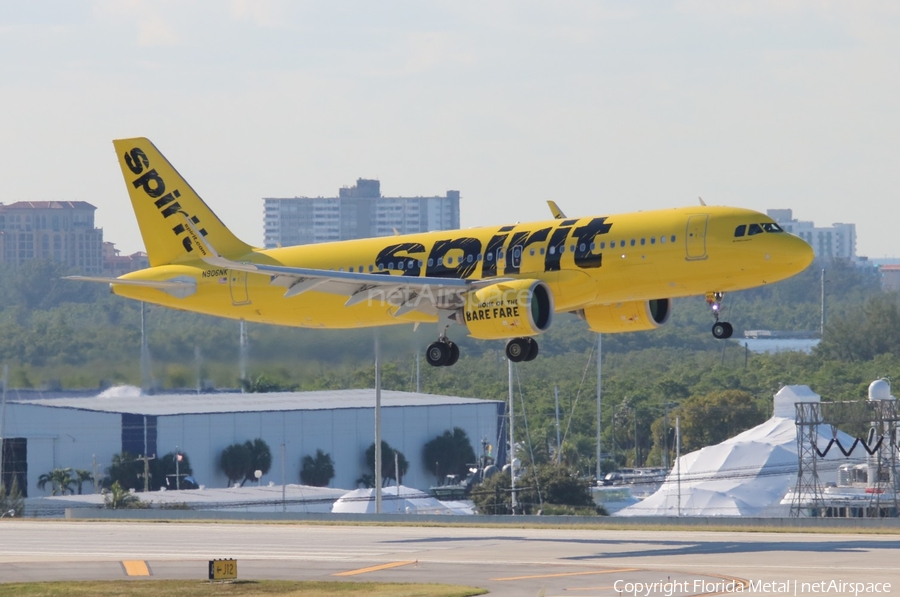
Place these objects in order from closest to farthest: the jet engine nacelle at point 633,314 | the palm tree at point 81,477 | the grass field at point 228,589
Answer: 1. the grass field at point 228,589
2. the jet engine nacelle at point 633,314
3. the palm tree at point 81,477

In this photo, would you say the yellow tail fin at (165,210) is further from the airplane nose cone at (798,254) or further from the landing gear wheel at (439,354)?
the airplane nose cone at (798,254)

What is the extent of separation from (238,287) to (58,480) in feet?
170

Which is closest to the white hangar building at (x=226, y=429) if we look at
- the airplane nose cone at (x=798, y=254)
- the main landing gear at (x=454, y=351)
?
the main landing gear at (x=454, y=351)

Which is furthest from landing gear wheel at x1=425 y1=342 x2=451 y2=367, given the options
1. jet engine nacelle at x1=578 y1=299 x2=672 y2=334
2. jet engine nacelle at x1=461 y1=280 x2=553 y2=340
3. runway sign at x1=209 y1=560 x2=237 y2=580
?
runway sign at x1=209 y1=560 x2=237 y2=580

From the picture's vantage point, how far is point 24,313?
136125mm

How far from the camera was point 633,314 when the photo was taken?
54.5 m

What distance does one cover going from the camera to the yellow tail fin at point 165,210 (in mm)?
60438

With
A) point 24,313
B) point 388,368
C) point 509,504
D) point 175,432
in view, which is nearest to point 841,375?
point 388,368

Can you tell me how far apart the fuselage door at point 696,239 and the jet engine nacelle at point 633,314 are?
5.69 metres

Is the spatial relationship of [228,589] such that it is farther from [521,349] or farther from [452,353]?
[521,349]

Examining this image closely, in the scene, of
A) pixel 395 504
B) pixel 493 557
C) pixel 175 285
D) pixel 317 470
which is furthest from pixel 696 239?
pixel 317 470

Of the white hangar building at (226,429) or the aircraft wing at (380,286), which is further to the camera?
the white hangar building at (226,429)

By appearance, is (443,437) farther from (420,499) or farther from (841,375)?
(841,375)

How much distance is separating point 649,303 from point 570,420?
72612 millimetres
